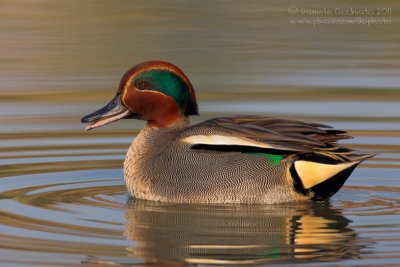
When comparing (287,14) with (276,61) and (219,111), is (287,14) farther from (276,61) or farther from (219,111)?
(219,111)

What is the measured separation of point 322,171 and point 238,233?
1.16 m

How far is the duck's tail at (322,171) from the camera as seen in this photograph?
387 inches

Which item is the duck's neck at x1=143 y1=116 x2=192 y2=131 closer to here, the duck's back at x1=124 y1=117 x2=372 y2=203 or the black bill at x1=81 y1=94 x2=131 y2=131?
the black bill at x1=81 y1=94 x2=131 y2=131

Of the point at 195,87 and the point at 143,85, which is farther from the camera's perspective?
the point at 195,87

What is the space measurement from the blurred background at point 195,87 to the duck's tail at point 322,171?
17cm

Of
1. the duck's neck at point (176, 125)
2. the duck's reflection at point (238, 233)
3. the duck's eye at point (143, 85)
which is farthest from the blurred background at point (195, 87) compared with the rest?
the duck's eye at point (143, 85)

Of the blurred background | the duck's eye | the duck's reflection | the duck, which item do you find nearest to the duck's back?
the duck

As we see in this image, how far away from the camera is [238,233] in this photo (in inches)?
353

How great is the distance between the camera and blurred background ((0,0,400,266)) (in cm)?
895

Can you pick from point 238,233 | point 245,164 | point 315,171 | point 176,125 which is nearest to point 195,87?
point 176,125

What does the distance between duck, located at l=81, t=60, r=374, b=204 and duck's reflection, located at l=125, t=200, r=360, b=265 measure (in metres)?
0.10

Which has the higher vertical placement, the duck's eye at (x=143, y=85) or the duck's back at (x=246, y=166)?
the duck's eye at (x=143, y=85)

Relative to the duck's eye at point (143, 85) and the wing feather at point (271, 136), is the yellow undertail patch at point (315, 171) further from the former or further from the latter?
the duck's eye at point (143, 85)

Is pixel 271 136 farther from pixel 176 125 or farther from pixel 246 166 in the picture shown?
pixel 176 125
